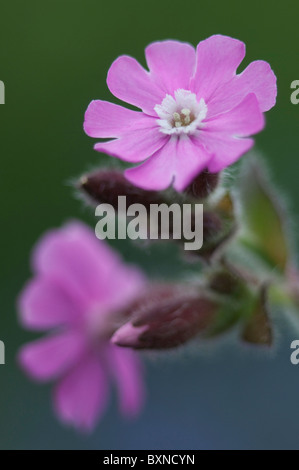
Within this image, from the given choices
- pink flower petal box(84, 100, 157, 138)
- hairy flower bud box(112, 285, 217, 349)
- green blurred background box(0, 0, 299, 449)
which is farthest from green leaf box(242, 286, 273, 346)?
green blurred background box(0, 0, 299, 449)

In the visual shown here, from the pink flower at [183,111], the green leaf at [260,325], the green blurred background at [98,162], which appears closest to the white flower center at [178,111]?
the pink flower at [183,111]

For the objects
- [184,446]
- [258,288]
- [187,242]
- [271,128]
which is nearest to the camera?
[187,242]

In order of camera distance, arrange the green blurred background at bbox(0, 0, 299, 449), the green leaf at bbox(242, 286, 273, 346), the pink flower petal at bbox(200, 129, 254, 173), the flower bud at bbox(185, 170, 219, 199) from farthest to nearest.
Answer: the green blurred background at bbox(0, 0, 299, 449), the green leaf at bbox(242, 286, 273, 346), the flower bud at bbox(185, 170, 219, 199), the pink flower petal at bbox(200, 129, 254, 173)

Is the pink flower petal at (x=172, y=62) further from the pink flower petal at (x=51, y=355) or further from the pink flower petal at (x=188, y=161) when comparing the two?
the pink flower petal at (x=51, y=355)

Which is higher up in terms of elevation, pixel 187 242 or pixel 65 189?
pixel 65 189

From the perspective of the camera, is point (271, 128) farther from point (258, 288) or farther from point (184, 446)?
point (258, 288)


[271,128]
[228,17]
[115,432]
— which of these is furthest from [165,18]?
[115,432]

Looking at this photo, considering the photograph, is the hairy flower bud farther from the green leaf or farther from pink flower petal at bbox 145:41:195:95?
pink flower petal at bbox 145:41:195:95

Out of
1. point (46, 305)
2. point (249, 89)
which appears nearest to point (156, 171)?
point (249, 89)
